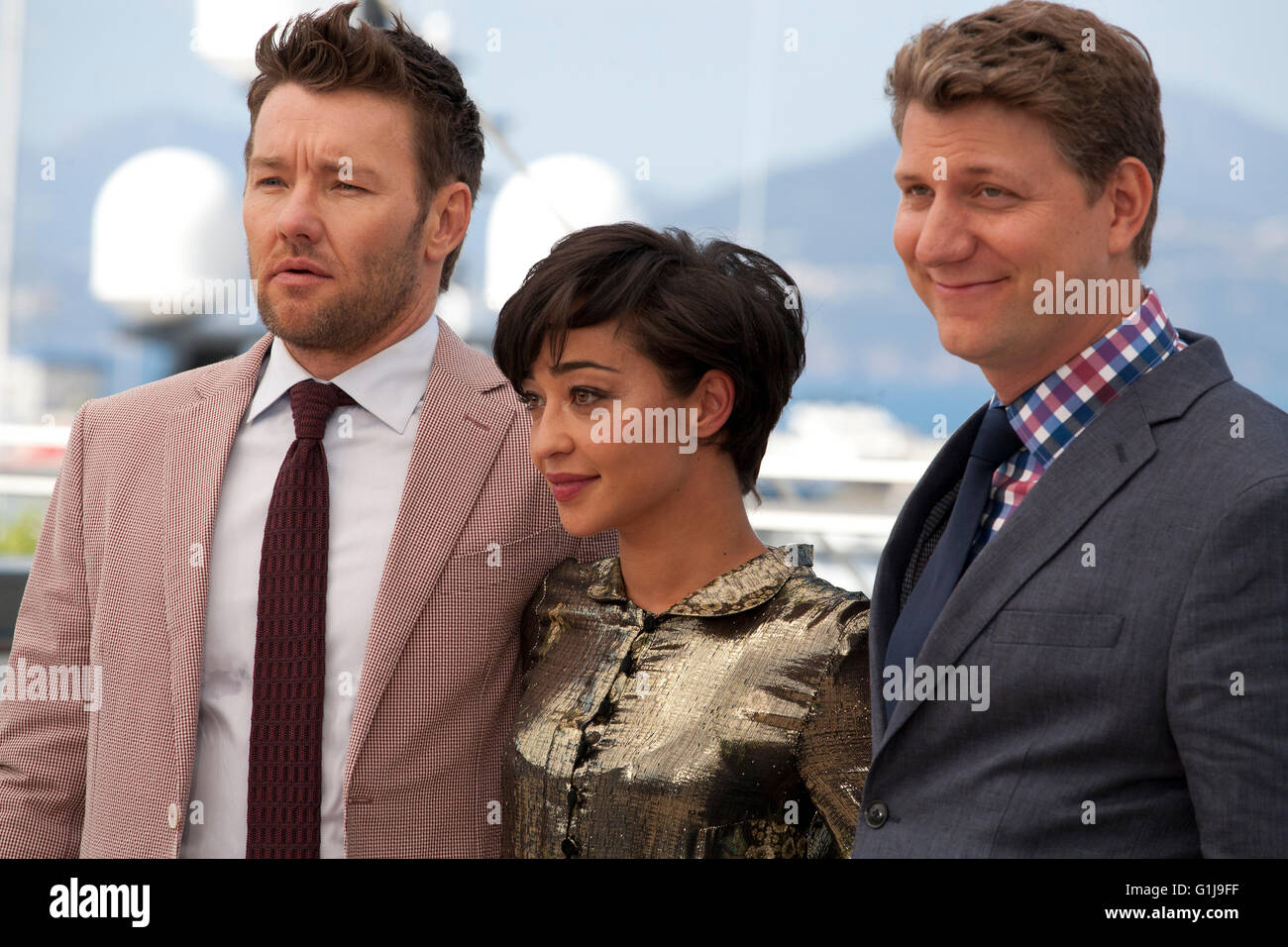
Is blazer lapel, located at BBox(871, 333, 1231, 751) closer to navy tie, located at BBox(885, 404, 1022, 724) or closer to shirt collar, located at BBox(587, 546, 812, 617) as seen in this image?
navy tie, located at BBox(885, 404, 1022, 724)

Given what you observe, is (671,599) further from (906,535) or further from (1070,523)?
(1070,523)

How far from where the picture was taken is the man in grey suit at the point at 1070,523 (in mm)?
1536

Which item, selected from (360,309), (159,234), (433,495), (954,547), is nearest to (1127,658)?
(954,547)

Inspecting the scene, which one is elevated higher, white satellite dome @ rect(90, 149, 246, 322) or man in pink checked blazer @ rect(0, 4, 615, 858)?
white satellite dome @ rect(90, 149, 246, 322)

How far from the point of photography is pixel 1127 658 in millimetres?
1598

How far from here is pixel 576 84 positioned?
51500 mm

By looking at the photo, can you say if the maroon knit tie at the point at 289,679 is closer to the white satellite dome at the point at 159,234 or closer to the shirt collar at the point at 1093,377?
the shirt collar at the point at 1093,377

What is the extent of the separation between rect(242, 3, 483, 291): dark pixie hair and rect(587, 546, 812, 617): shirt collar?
87 cm

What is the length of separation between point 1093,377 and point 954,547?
30 cm

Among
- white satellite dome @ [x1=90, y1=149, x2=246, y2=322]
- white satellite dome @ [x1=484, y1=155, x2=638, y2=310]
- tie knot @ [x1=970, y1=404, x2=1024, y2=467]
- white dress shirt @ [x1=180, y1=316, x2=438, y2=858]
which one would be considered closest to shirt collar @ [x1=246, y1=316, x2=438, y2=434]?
white dress shirt @ [x1=180, y1=316, x2=438, y2=858]

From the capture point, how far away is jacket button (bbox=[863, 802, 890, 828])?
1.83m

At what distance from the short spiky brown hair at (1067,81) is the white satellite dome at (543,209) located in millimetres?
3826

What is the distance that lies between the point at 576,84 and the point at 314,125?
51.1 m
